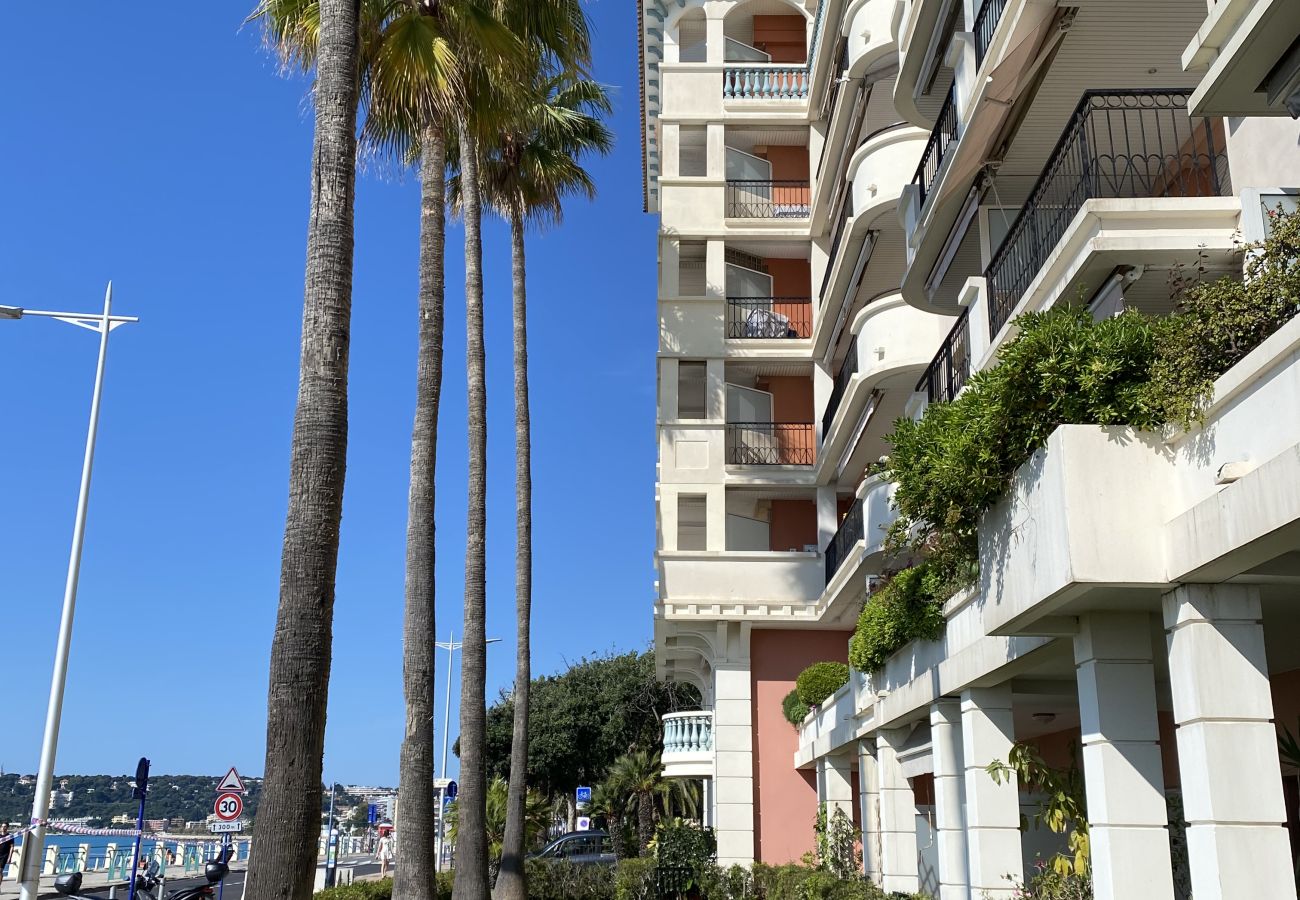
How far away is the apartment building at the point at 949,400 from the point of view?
6.97 meters

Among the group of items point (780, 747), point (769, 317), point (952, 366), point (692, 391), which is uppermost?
point (769, 317)

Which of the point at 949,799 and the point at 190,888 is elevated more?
the point at 949,799

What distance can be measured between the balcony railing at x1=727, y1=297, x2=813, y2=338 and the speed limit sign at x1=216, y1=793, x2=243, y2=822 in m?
15.8

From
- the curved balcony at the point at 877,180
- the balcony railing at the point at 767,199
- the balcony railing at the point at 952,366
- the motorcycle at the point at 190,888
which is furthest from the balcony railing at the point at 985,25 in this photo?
the balcony railing at the point at 767,199

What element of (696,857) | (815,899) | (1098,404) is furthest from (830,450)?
(1098,404)

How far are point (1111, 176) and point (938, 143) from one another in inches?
162

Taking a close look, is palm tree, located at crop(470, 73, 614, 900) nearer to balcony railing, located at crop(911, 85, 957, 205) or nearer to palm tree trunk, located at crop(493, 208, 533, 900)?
palm tree trunk, located at crop(493, 208, 533, 900)

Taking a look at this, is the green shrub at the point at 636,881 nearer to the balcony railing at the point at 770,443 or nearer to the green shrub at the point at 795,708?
the green shrub at the point at 795,708

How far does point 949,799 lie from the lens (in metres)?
12.8

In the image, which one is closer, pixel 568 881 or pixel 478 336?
pixel 478 336

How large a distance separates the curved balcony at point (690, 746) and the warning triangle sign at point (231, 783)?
1099cm

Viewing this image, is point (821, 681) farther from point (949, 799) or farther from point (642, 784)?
point (642, 784)

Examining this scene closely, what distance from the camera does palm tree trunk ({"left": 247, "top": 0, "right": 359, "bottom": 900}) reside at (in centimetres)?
697

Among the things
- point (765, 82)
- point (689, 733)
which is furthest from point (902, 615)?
point (765, 82)
